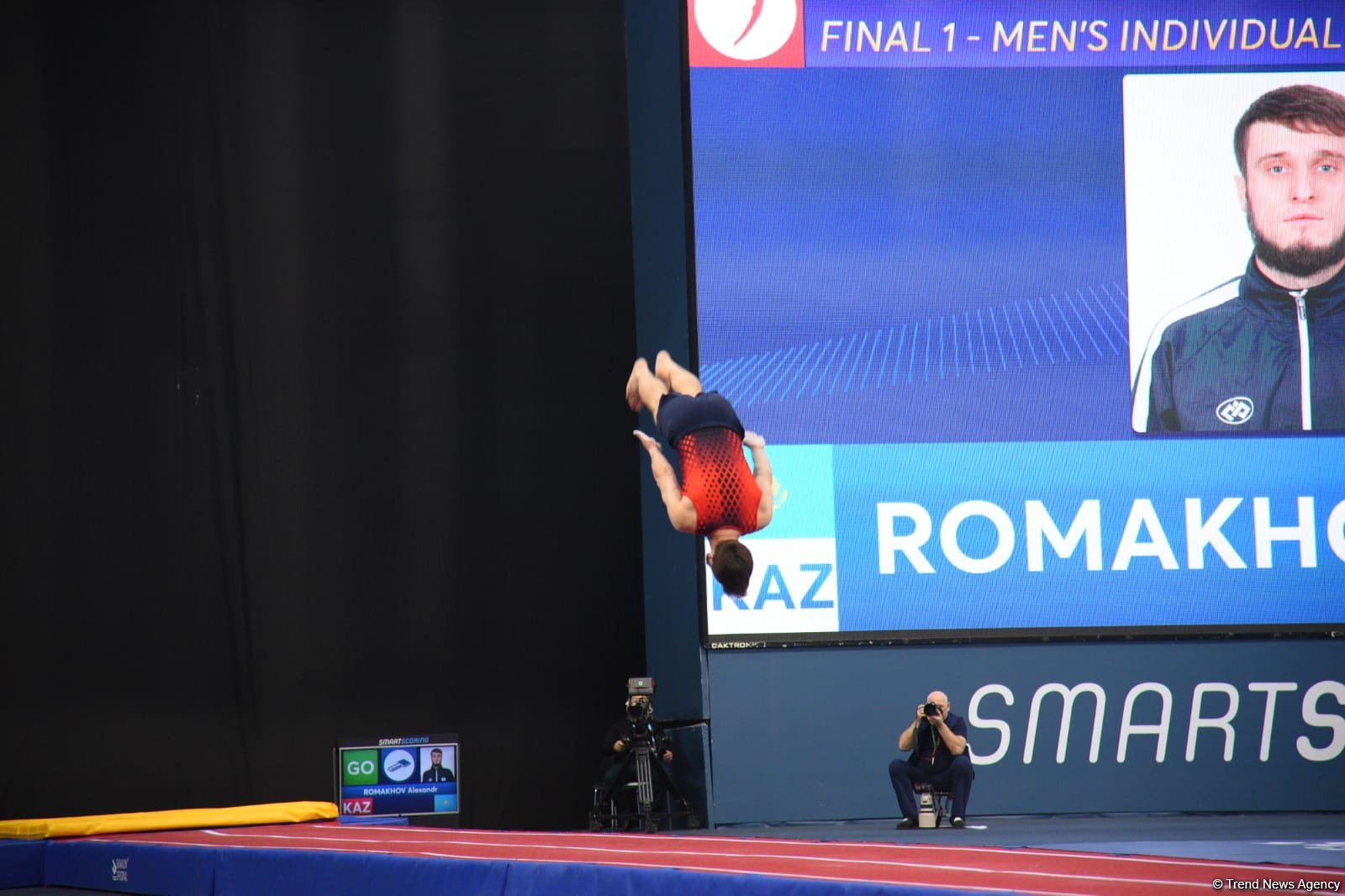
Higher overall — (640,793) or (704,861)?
(704,861)

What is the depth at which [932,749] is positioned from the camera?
7.52 metres

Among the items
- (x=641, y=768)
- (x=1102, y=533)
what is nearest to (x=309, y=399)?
(x=641, y=768)

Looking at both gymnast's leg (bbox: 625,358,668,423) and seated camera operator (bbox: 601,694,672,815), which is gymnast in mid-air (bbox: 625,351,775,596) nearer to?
gymnast's leg (bbox: 625,358,668,423)

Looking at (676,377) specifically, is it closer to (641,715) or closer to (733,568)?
(733,568)

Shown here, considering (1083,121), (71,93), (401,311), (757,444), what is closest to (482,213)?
(401,311)

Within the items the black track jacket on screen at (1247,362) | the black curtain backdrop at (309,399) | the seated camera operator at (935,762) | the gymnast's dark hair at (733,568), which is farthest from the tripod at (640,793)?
the black track jacket on screen at (1247,362)

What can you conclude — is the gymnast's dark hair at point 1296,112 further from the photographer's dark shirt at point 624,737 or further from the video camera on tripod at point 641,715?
the photographer's dark shirt at point 624,737

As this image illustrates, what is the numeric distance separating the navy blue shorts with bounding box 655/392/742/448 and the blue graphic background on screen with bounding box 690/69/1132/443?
2.17 metres

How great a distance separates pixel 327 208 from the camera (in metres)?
9.33

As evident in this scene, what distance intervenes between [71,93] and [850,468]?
5340mm

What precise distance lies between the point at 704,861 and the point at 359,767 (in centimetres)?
407

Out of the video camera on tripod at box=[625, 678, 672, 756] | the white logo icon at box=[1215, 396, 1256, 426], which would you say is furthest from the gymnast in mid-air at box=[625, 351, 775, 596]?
the white logo icon at box=[1215, 396, 1256, 426]

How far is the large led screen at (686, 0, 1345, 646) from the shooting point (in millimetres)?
8055

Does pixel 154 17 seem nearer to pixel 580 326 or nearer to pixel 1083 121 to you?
pixel 580 326
